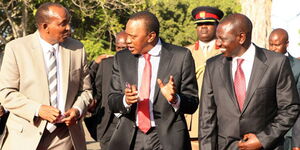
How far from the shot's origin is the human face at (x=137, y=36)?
17.8ft

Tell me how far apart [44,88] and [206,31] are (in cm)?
285

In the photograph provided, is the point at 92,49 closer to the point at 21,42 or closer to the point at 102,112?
the point at 102,112

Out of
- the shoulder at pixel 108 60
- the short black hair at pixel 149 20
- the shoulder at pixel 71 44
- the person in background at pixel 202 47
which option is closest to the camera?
the short black hair at pixel 149 20

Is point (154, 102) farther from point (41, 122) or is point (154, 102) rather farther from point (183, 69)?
point (41, 122)

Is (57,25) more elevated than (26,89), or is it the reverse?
(57,25)

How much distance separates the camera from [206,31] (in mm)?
7512

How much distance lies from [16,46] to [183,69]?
172 centimetres

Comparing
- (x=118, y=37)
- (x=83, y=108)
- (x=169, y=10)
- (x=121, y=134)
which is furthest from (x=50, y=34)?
(x=169, y=10)

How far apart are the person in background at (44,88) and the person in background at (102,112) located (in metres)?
1.40

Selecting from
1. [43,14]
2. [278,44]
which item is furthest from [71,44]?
[278,44]

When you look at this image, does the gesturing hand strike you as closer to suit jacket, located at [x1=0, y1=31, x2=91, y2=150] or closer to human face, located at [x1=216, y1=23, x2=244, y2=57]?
human face, located at [x1=216, y1=23, x2=244, y2=57]

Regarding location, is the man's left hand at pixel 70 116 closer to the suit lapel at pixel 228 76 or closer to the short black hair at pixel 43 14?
the short black hair at pixel 43 14

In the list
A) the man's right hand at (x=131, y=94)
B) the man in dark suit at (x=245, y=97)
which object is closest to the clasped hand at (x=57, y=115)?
the man's right hand at (x=131, y=94)

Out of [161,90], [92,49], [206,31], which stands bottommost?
[92,49]
